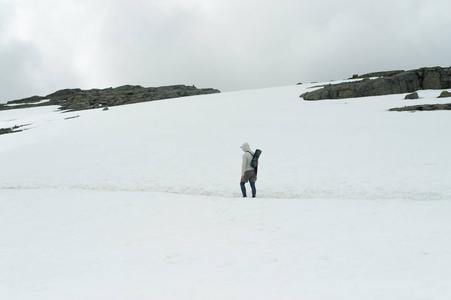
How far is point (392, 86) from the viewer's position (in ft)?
149

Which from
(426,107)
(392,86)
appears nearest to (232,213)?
(426,107)

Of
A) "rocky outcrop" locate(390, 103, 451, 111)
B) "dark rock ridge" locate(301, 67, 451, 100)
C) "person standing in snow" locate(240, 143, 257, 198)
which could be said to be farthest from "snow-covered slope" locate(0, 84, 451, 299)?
"dark rock ridge" locate(301, 67, 451, 100)

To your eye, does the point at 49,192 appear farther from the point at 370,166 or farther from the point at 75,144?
the point at 370,166

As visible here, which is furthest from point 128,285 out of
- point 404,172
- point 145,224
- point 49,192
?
point 404,172

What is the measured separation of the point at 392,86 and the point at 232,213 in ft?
129

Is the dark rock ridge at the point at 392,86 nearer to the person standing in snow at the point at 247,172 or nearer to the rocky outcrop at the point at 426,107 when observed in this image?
the rocky outcrop at the point at 426,107

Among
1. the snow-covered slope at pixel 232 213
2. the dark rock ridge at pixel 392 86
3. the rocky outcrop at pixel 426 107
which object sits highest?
the dark rock ridge at pixel 392 86

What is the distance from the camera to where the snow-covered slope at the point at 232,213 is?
27.3 feet

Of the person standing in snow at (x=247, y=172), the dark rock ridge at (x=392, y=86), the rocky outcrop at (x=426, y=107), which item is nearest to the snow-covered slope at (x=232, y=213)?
the person standing in snow at (x=247, y=172)

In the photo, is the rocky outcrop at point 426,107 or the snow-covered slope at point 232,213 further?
the rocky outcrop at point 426,107

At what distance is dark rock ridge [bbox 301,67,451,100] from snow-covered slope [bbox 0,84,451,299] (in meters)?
12.2

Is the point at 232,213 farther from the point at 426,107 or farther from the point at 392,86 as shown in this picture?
the point at 392,86

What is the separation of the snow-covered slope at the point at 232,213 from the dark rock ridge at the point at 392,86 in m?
12.2

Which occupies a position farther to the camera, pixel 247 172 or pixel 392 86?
pixel 392 86
